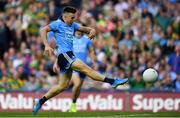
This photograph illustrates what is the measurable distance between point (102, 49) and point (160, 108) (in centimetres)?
347

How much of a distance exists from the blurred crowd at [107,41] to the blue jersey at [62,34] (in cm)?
652

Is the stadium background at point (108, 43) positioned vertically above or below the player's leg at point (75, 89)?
above

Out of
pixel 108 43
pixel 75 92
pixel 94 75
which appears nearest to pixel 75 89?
pixel 75 92

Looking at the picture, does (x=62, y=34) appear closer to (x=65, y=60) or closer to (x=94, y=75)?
(x=65, y=60)

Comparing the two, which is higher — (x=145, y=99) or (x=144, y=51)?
(x=144, y=51)

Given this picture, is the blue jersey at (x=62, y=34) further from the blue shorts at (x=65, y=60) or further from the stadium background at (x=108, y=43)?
the stadium background at (x=108, y=43)

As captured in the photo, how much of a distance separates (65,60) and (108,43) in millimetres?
9166

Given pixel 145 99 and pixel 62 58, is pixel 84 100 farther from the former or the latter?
pixel 62 58

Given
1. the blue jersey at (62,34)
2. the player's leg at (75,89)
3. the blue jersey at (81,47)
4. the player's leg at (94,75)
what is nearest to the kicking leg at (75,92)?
the player's leg at (75,89)

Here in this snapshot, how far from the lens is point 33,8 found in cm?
2720

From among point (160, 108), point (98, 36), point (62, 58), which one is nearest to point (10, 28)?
point (98, 36)

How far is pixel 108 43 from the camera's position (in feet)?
84.2

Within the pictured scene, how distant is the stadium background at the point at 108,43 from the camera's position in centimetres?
2423

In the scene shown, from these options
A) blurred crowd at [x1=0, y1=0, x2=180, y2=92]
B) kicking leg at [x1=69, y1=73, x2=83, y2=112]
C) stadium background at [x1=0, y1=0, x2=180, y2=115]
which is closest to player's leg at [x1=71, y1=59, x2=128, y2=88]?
kicking leg at [x1=69, y1=73, x2=83, y2=112]
